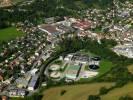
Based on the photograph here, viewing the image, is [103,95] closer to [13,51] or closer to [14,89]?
[14,89]

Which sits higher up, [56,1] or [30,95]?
[56,1]

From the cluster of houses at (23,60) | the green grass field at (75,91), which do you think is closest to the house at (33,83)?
the cluster of houses at (23,60)

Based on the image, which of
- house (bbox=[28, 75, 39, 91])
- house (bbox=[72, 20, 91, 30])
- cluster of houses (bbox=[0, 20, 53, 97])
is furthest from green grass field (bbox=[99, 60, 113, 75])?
house (bbox=[72, 20, 91, 30])

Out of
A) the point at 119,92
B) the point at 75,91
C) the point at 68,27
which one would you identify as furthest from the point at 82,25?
the point at 119,92

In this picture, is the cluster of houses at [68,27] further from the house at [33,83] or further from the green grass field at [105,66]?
the house at [33,83]

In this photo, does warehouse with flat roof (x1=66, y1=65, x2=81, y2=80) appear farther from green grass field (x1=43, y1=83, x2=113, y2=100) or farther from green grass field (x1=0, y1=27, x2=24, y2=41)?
green grass field (x1=0, y1=27, x2=24, y2=41)

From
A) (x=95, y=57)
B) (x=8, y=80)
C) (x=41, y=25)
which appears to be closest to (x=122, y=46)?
(x=95, y=57)

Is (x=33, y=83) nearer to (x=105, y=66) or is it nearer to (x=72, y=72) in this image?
(x=72, y=72)
